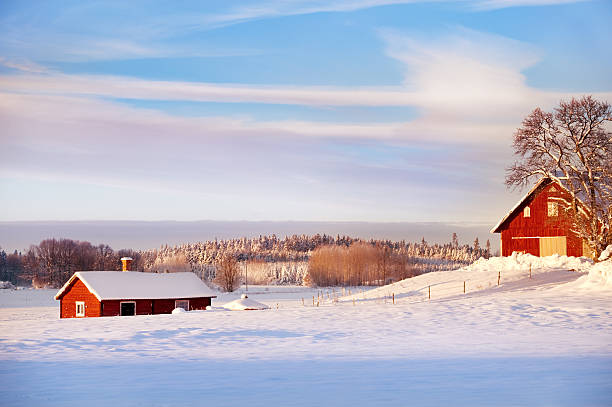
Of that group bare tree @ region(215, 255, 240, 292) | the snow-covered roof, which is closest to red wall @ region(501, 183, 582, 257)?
the snow-covered roof

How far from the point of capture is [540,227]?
49.9 m

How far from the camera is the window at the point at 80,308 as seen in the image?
42.2m

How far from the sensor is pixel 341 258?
112250 millimetres

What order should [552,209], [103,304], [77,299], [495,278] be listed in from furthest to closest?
1. [552,209]
2. [77,299]
3. [495,278]
4. [103,304]

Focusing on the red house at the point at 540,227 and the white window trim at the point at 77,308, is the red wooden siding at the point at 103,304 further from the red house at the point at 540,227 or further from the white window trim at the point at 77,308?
the red house at the point at 540,227

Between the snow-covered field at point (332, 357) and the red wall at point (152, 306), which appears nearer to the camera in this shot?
the snow-covered field at point (332, 357)

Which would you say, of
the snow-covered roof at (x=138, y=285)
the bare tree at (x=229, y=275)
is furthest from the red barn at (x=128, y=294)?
the bare tree at (x=229, y=275)

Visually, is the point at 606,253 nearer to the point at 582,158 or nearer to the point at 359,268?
the point at 582,158

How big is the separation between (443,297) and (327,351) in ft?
71.4

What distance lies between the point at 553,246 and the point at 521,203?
4.02m

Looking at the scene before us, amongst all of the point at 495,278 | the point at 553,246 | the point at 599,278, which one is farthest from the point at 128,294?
the point at 553,246

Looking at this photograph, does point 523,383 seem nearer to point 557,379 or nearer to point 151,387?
point 557,379

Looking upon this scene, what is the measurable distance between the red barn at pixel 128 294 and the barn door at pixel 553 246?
82.0ft

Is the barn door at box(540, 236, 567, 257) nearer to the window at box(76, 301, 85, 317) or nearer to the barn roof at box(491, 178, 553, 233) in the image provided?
the barn roof at box(491, 178, 553, 233)
